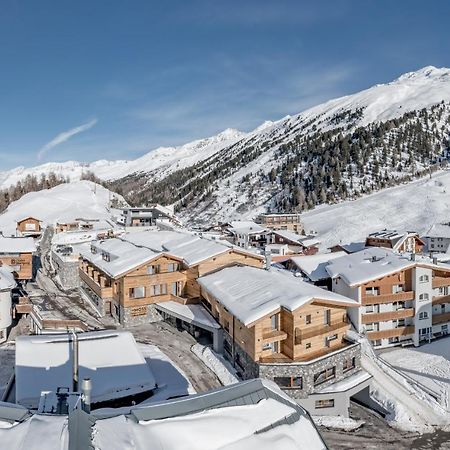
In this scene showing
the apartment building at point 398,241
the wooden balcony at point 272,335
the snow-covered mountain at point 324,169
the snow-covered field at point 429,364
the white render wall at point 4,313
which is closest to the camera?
the wooden balcony at point 272,335

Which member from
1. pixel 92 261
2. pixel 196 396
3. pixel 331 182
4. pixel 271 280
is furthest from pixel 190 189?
pixel 196 396

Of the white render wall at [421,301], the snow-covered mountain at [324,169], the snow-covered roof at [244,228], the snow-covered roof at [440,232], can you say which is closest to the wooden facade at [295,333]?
the white render wall at [421,301]

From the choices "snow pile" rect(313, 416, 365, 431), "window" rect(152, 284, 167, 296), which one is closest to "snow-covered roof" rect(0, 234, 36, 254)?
"window" rect(152, 284, 167, 296)

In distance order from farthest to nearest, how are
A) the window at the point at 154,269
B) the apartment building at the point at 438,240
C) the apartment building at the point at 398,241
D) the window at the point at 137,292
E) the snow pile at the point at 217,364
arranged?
the apartment building at the point at 438,240, the apartment building at the point at 398,241, the window at the point at 154,269, the window at the point at 137,292, the snow pile at the point at 217,364

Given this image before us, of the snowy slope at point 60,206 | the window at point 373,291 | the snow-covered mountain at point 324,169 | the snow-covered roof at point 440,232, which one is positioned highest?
the snow-covered mountain at point 324,169

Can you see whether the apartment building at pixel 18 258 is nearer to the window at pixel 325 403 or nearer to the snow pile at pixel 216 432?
the window at pixel 325 403

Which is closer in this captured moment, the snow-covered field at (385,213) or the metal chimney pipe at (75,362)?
the metal chimney pipe at (75,362)

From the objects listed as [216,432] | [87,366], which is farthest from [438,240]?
[216,432]

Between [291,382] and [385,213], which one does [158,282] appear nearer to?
[291,382]
